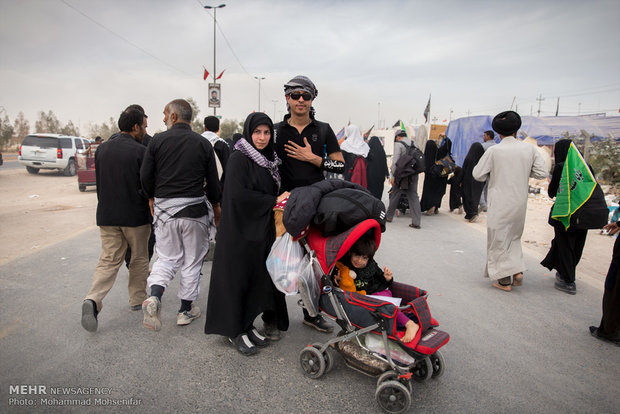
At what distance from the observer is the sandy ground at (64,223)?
589cm

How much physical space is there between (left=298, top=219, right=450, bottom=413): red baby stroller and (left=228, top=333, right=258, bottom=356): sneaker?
0.50m

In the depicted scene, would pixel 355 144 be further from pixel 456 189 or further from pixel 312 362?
pixel 312 362

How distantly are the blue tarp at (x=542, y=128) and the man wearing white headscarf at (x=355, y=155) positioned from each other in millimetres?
11519

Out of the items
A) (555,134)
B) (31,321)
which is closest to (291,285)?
(31,321)

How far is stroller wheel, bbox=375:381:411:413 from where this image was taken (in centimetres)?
237

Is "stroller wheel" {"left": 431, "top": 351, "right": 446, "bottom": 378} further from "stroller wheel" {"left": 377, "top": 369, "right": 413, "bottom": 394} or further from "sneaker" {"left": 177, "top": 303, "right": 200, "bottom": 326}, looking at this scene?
"sneaker" {"left": 177, "top": 303, "right": 200, "bottom": 326}

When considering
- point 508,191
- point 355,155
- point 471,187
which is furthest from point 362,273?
point 471,187

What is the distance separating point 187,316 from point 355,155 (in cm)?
509

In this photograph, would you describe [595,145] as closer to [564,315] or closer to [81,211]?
[564,315]

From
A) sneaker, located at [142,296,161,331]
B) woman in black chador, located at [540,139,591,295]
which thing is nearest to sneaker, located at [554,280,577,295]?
woman in black chador, located at [540,139,591,295]

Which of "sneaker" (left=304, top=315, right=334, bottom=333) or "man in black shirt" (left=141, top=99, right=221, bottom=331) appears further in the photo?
"sneaker" (left=304, top=315, right=334, bottom=333)

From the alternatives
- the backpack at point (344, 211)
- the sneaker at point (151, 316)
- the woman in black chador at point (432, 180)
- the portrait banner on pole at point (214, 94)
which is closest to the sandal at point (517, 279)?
the backpack at point (344, 211)

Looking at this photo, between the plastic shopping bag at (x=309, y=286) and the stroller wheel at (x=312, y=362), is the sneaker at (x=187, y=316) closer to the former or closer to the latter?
the stroller wheel at (x=312, y=362)

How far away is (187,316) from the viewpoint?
11.9ft
